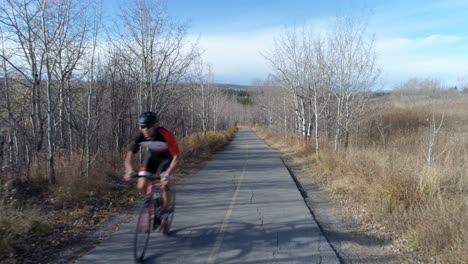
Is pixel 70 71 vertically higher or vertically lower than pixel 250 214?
higher

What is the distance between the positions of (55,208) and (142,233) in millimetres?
3673

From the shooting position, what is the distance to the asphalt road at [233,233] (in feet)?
16.9

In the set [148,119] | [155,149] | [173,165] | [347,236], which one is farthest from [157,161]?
[347,236]

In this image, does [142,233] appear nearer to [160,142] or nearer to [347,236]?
[160,142]

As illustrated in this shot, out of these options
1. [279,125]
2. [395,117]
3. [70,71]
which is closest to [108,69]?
[70,71]

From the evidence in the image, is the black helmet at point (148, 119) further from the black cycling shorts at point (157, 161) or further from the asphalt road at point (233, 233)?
the asphalt road at point (233, 233)

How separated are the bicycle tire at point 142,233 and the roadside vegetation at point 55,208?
4.31 feet

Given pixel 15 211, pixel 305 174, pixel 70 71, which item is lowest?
pixel 305 174

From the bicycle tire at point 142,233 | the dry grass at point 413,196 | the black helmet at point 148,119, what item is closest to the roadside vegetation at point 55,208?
the bicycle tire at point 142,233

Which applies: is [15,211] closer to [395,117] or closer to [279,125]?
[395,117]

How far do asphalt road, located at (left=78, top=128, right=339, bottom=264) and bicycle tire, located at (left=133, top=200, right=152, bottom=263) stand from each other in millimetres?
141

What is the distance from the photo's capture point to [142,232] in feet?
16.9

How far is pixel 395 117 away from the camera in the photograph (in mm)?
30344

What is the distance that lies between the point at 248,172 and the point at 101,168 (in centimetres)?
583
